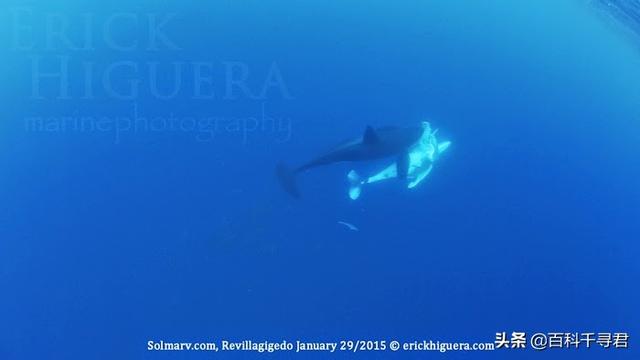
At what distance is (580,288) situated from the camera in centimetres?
285

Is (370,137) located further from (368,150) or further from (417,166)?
(417,166)

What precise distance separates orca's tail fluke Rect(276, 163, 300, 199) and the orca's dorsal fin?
0.28 metres

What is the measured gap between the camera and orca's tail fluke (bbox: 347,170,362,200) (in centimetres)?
286

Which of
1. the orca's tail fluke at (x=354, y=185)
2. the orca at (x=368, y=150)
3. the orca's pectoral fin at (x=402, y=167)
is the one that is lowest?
the orca's tail fluke at (x=354, y=185)

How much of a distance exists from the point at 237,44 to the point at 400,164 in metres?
0.72

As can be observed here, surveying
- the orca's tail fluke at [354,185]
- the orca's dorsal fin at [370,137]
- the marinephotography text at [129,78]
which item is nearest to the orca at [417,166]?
the orca's tail fluke at [354,185]

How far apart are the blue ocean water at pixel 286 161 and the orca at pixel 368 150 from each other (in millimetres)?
30

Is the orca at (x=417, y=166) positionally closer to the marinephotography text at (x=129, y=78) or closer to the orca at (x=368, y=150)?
the orca at (x=368, y=150)

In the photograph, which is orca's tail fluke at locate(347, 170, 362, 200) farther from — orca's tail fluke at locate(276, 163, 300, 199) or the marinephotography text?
the marinephotography text

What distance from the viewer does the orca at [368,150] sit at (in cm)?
283

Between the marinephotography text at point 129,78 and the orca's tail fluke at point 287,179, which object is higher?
the marinephotography text at point 129,78

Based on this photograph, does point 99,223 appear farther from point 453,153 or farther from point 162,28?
point 453,153

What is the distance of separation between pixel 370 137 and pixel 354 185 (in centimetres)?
18

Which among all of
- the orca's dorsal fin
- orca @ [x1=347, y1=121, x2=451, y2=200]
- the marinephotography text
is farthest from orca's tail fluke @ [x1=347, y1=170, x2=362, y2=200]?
the marinephotography text
